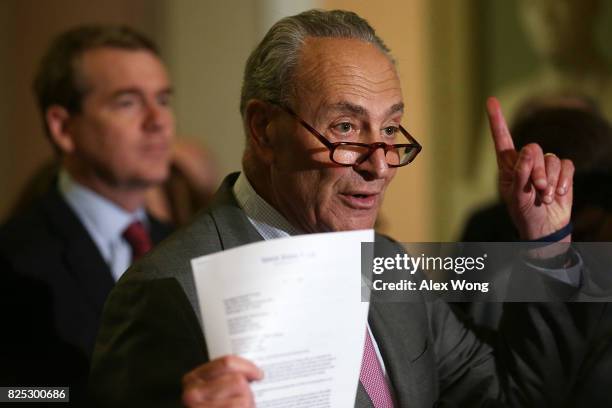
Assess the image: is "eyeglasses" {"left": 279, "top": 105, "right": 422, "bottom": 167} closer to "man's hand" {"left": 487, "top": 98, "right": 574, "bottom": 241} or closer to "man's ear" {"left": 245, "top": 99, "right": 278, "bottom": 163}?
"man's ear" {"left": 245, "top": 99, "right": 278, "bottom": 163}

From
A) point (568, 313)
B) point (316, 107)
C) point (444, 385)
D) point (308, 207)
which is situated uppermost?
point (316, 107)

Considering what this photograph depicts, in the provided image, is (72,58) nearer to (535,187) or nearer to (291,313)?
(535,187)

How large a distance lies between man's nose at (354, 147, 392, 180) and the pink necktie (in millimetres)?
299

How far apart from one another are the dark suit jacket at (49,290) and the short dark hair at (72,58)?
34cm

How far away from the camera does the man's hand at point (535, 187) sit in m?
1.74

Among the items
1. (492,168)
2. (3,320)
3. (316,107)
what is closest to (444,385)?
(316,107)

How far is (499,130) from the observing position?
5.93 ft

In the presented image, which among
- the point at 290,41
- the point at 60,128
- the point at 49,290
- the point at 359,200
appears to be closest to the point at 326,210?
the point at 359,200

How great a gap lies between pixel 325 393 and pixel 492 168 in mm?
3283

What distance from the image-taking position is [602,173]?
2.20 m

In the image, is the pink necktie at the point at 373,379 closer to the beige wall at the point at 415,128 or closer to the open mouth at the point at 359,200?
the open mouth at the point at 359,200

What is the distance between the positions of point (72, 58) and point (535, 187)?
1803 mm

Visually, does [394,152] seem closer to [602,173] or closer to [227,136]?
[602,173]

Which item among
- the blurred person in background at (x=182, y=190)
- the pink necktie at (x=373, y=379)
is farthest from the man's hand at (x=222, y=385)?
the blurred person in background at (x=182, y=190)
